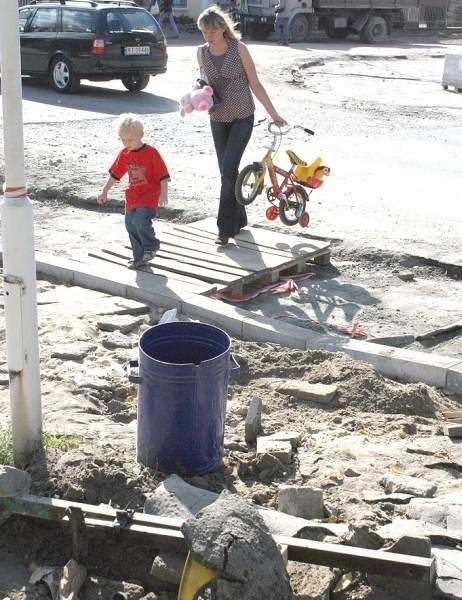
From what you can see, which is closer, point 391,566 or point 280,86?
point 391,566

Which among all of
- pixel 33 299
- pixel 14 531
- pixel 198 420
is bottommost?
pixel 14 531

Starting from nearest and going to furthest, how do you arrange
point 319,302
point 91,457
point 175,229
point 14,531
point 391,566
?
point 391,566 < point 14,531 < point 91,457 < point 319,302 < point 175,229

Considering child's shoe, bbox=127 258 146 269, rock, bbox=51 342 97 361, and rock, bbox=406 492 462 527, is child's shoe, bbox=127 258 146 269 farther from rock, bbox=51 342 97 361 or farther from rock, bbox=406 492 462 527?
rock, bbox=406 492 462 527

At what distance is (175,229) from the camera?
8992mm

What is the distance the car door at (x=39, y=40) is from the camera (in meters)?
19.0

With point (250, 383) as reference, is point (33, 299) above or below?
above

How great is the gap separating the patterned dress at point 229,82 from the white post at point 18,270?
158 inches

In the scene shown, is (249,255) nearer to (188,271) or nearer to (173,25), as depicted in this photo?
(188,271)

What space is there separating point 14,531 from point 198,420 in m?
0.98

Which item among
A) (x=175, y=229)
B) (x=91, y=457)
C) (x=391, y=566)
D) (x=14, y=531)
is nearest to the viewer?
(x=391, y=566)

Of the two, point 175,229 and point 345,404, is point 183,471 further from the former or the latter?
point 175,229

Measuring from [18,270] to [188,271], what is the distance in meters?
3.48

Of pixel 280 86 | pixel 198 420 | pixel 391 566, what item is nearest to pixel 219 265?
pixel 198 420

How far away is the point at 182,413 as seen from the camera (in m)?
4.60
